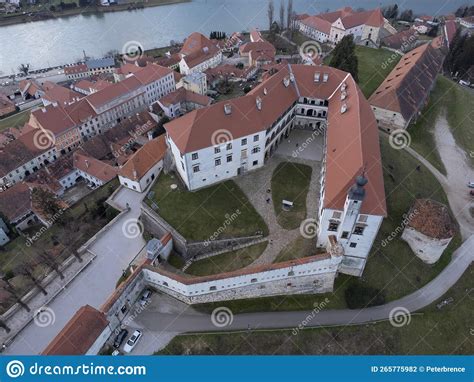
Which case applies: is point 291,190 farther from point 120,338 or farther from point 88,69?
point 88,69

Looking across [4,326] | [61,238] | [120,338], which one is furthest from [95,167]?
[120,338]

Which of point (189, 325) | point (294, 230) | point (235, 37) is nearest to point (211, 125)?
point (294, 230)

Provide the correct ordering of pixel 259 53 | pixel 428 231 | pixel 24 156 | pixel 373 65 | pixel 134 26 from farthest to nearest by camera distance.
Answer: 1. pixel 134 26
2. pixel 259 53
3. pixel 373 65
4. pixel 24 156
5. pixel 428 231

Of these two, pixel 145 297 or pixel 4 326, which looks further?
pixel 145 297

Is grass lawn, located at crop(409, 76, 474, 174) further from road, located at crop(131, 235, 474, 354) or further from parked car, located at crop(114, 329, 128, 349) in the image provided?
parked car, located at crop(114, 329, 128, 349)

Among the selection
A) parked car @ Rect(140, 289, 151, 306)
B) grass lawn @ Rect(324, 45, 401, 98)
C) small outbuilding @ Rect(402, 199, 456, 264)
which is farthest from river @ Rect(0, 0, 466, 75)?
small outbuilding @ Rect(402, 199, 456, 264)
